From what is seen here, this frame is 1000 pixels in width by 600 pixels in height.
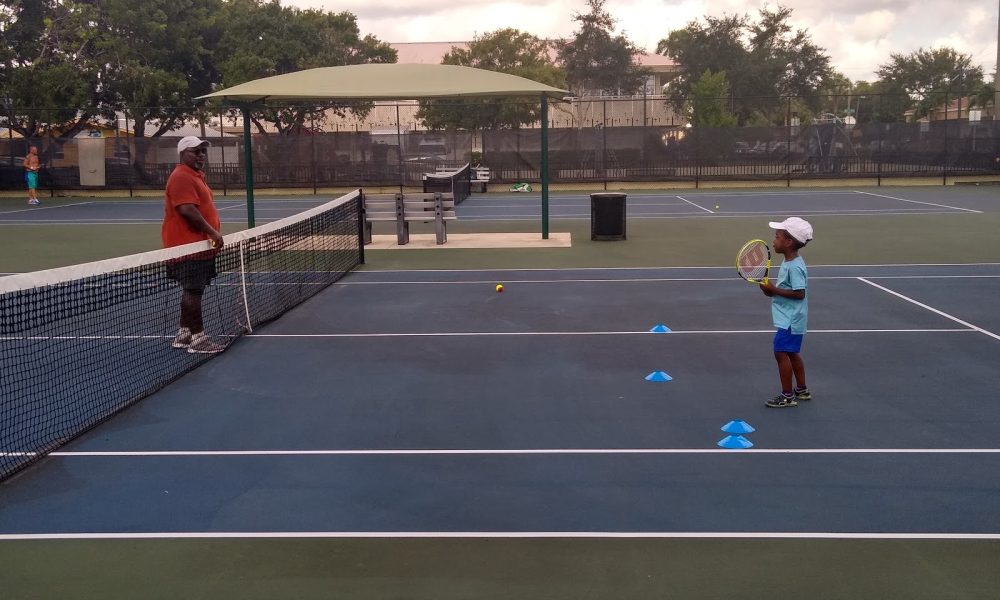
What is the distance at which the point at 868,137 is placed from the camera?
3388cm

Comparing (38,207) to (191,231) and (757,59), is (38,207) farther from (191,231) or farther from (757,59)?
(757,59)

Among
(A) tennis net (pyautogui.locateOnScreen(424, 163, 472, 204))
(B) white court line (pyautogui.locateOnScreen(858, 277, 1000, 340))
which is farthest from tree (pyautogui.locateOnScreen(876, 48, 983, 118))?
(B) white court line (pyautogui.locateOnScreen(858, 277, 1000, 340))

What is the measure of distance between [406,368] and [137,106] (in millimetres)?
32091

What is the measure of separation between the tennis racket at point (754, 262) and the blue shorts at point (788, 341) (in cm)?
44

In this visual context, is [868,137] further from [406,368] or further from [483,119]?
[406,368]

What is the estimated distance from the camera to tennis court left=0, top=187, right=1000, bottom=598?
15.3ft

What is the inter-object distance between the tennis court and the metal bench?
5861mm

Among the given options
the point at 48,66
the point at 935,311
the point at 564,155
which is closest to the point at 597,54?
the point at 564,155

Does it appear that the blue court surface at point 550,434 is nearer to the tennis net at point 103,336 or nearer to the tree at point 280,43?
the tennis net at point 103,336

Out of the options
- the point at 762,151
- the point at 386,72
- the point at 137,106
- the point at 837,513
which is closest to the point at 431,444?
the point at 837,513

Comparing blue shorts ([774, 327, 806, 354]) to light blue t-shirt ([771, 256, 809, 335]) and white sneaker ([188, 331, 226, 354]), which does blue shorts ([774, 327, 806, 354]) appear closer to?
light blue t-shirt ([771, 256, 809, 335])

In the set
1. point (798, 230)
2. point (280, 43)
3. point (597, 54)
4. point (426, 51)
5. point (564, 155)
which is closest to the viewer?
point (798, 230)

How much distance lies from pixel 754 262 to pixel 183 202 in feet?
17.1

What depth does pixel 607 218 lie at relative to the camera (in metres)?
18.5
